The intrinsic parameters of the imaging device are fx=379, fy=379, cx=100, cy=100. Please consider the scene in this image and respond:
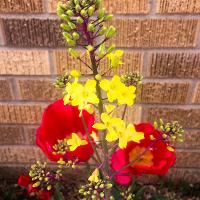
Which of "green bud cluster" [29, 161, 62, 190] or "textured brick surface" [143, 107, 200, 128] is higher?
"green bud cluster" [29, 161, 62, 190]

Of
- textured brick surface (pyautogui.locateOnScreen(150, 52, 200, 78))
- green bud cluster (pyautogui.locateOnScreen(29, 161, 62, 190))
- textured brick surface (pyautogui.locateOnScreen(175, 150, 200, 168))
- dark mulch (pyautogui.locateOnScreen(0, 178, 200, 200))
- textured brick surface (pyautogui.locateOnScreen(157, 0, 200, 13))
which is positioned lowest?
dark mulch (pyautogui.locateOnScreen(0, 178, 200, 200))

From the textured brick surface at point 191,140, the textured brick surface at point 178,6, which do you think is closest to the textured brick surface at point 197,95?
the textured brick surface at point 191,140

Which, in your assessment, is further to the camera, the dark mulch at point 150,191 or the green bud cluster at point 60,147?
the dark mulch at point 150,191

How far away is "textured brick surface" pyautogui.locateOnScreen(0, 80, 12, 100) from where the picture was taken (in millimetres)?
1194

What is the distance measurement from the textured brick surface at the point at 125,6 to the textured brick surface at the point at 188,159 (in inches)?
22.2

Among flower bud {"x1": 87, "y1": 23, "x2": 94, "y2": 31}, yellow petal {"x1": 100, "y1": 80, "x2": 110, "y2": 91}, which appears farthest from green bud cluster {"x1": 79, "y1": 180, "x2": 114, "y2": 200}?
flower bud {"x1": 87, "y1": 23, "x2": 94, "y2": 31}

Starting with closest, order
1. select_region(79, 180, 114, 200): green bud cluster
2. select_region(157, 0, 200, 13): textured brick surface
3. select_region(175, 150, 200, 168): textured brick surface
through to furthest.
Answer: select_region(79, 180, 114, 200): green bud cluster
select_region(157, 0, 200, 13): textured brick surface
select_region(175, 150, 200, 168): textured brick surface

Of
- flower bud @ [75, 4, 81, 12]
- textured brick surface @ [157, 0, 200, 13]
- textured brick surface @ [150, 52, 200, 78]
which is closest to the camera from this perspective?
flower bud @ [75, 4, 81, 12]

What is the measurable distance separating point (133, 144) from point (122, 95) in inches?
13.2

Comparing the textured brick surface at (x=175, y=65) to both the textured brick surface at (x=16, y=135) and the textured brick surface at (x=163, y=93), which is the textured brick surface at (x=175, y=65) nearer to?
the textured brick surface at (x=163, y=93)

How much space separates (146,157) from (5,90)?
0.51 meters

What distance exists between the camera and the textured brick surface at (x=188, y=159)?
1338mm

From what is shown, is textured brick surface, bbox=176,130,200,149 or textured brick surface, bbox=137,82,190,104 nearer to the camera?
textured brick surface, bbox=137,82,190,104

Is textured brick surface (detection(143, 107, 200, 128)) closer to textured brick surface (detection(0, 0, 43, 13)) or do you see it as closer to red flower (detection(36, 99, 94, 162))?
red flower (detection(36, 99, 94, 162))
